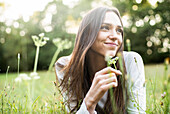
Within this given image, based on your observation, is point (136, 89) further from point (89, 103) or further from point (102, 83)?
point (102, 83)

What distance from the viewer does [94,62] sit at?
2162 millimetres

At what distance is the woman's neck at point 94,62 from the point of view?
6.89ft

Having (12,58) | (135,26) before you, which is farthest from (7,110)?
(135,26)

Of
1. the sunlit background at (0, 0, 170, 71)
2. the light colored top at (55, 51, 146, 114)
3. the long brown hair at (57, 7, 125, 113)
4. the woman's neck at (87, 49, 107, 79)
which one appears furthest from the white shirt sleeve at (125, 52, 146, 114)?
the sunlit background at (0, 0, 170, 71)

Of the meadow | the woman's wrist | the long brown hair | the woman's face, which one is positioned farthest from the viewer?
the long brown hair

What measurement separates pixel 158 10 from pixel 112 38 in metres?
16.6

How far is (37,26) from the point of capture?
15461 millimetres

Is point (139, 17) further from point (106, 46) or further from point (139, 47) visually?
point (106, 46)

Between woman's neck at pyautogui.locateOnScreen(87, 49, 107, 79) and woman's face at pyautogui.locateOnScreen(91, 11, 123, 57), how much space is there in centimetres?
12

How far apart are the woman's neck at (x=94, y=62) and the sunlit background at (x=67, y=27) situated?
40.2ft

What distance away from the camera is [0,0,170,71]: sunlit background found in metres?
14.6

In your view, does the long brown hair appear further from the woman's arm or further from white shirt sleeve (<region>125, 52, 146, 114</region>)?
the woman's arm

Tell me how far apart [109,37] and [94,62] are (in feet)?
1.40

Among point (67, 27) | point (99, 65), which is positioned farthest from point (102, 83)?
point (67, 27)
